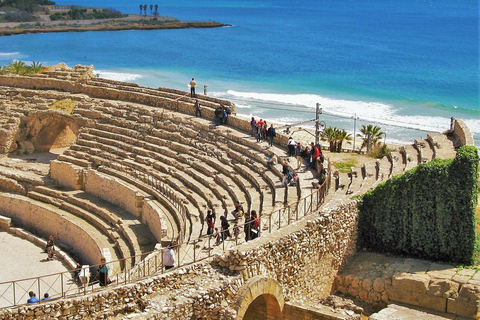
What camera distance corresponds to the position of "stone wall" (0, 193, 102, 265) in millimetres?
23625

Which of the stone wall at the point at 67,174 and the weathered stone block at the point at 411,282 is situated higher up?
the stone wall at the point at 67,174

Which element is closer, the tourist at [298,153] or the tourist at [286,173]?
the tourist at [286,173]

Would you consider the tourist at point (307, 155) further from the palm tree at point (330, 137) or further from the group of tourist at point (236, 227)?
the palm tree at point (330, 137)

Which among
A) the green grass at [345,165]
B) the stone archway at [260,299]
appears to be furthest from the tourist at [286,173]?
the stone archway at [260,299]

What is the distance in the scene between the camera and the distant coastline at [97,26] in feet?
329

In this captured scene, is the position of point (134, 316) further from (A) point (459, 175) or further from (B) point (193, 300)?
(A) point (459, 175)

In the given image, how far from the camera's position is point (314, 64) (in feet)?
245

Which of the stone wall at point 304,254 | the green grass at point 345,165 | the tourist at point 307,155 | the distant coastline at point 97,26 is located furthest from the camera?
the distant coastline at point 97,26

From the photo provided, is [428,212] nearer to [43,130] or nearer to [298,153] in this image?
[298,153]

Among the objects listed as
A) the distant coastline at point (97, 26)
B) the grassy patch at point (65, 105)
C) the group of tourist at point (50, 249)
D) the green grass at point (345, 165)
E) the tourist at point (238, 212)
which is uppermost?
the distant coastline at point (97, 26)

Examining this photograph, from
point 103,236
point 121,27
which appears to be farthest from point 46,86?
point 121,27

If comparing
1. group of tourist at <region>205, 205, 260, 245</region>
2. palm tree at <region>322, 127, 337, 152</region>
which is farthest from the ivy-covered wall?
palm tree at <region>322, 127, 337, 152</region>

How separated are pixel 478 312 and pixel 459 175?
3.80 m

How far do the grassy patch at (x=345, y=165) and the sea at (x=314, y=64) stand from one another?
3062mm
